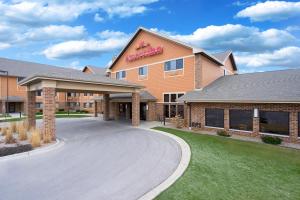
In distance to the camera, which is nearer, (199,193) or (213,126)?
(199,193)

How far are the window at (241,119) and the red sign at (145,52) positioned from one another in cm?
1186

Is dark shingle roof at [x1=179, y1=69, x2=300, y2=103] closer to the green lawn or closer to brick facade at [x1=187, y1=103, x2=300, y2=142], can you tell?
brick facade at [x1=187, y1=103, x2=300, y2=142]

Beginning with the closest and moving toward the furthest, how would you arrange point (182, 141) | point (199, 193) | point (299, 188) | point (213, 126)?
point (199, 193)
point (299, 188)
point (182, 141)
point (213, 126)

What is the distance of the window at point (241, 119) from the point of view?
1573 cm

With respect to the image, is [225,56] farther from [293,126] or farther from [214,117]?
[293,126]

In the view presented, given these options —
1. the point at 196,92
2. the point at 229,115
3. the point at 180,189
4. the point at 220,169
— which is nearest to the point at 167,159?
the point at 220,169

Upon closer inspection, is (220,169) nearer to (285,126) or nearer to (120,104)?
(285,126)

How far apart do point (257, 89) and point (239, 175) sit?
10.9 meters

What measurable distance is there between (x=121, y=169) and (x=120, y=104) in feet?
72.3

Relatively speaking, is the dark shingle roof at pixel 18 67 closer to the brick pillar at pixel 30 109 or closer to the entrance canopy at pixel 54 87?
the brick pillar at pixel 30 109

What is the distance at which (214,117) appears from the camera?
707 inches

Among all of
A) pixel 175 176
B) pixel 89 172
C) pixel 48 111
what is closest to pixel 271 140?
pixel 175 176

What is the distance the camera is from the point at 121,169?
8227 mm

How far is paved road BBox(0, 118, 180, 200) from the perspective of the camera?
623 cm
